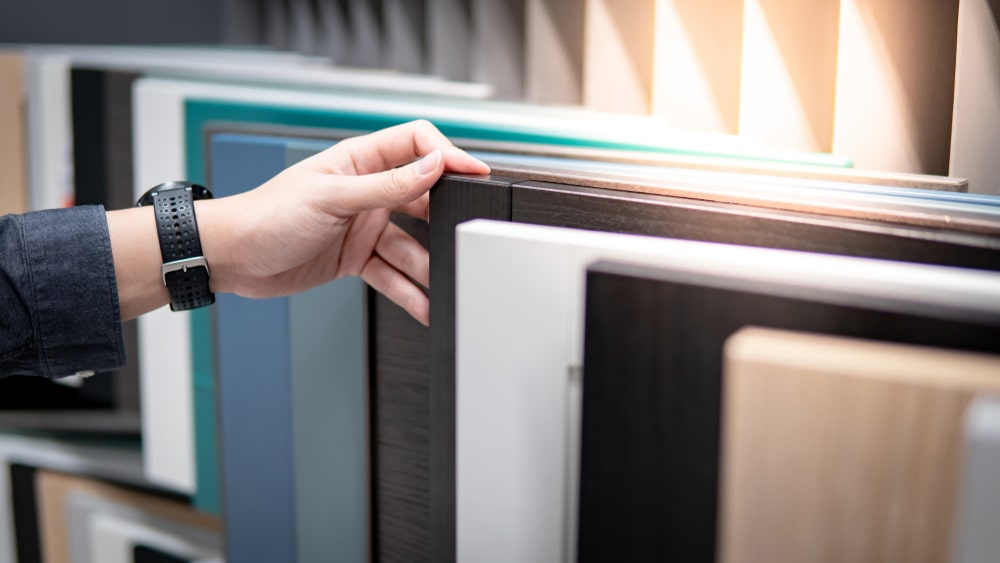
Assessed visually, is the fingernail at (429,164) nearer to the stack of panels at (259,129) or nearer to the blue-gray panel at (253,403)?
the stack of panels at (259,129)

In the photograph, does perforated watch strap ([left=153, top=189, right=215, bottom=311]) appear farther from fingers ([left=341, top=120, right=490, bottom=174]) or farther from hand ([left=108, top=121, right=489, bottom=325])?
fingers ([left=341, top=120, right=490, bottom=174])

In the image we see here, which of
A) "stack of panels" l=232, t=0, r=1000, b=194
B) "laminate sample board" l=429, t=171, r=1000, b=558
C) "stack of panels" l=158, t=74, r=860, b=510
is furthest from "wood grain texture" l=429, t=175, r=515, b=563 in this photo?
"stack of panels" l=232, t=0, r=1000, b=194

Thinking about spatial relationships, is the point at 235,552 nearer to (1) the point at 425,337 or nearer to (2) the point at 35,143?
(1) the point at 425,337

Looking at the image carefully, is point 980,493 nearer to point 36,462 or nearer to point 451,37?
point 451,37

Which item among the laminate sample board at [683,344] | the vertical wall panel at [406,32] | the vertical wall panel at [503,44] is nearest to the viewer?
the laminate sample board at [683,344]

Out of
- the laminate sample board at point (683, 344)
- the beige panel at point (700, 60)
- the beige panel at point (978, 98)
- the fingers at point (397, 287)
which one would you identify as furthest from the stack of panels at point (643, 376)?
the beige panel at point (700, 60)

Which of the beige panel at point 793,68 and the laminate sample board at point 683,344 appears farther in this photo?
the beige panel at point 793,68

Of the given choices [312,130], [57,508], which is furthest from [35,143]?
[312,130]

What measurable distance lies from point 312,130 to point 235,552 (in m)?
0.46

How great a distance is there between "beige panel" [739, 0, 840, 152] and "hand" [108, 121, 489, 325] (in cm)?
32

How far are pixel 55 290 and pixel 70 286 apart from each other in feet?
0.04

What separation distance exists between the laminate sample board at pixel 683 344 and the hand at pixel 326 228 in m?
0.29

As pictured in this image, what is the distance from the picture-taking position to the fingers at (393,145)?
0.75 metres

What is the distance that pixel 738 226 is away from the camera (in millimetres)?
→ 549
